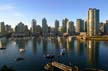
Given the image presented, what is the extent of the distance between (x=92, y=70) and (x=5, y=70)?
2213cm

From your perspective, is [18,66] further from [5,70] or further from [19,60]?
[5,70]

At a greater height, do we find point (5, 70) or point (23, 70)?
point (5, 70)

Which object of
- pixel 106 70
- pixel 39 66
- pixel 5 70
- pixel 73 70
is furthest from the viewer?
pixel 39 66

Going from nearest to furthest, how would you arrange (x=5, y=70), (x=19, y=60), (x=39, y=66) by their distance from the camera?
(x=5, y=70), (x=39, y=66), (x=19, y=60)

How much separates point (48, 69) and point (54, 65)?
1800 mm

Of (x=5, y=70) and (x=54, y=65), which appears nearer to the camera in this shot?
Result: (x=5, y=70)

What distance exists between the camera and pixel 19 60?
2339 inches

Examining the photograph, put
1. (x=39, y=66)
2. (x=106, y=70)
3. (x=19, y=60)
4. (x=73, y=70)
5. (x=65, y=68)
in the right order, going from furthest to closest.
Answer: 1. (x=19, y=60)
2. (x=39, y=66)
3. (x=106, y=70)
4. (x=65, y=68)
5. (x=73, y=70)

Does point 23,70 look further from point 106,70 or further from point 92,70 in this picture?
point 106,70

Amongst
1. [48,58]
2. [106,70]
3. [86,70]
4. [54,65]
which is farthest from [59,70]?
[48,58]

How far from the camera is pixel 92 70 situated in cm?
4309

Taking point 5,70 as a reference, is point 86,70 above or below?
below

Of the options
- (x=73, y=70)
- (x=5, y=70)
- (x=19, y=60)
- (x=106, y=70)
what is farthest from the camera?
(x=19, y=60)

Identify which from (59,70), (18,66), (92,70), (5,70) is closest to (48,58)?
(18,66)
